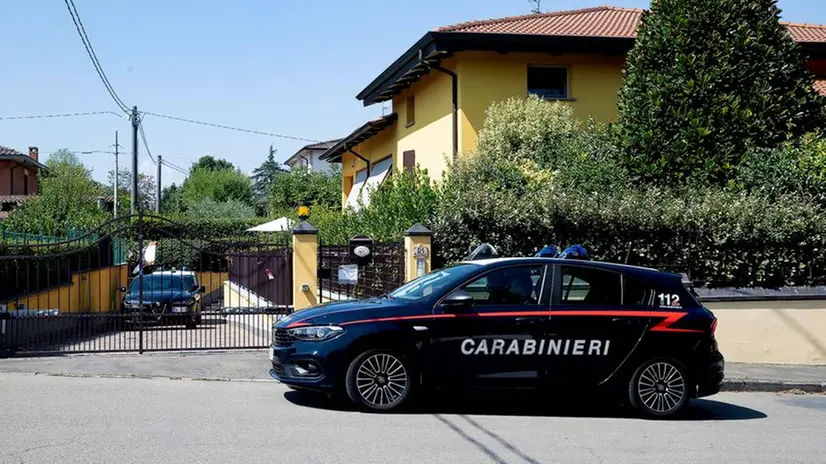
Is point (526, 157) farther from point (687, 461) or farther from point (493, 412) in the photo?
point (687, 461)

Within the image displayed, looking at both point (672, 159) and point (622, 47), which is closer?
point (672, 159)

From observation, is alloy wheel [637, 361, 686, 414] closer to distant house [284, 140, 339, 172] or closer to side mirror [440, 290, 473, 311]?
side mirror [440, 290, 473, 311]

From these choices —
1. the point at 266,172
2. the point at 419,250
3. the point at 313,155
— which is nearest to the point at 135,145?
the point at 419,250

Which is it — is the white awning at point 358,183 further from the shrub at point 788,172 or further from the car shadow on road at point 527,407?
the car shadow on road at point 527,407

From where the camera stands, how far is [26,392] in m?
10.3

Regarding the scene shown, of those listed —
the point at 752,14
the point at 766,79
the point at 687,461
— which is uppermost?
the point at 752,14

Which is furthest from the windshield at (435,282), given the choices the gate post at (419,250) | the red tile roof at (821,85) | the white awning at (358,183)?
the white awning at (358,183)

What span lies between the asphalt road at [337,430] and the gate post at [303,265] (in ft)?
10.0

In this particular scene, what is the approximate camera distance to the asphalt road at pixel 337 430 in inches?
291

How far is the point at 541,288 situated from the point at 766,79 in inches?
377

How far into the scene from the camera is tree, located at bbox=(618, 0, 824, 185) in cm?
1678

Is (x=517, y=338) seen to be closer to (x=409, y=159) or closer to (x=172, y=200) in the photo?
(x=409, y=159)

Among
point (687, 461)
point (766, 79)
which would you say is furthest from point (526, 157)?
point (687, 461)

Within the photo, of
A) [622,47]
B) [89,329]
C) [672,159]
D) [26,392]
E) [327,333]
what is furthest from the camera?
[622,47]
